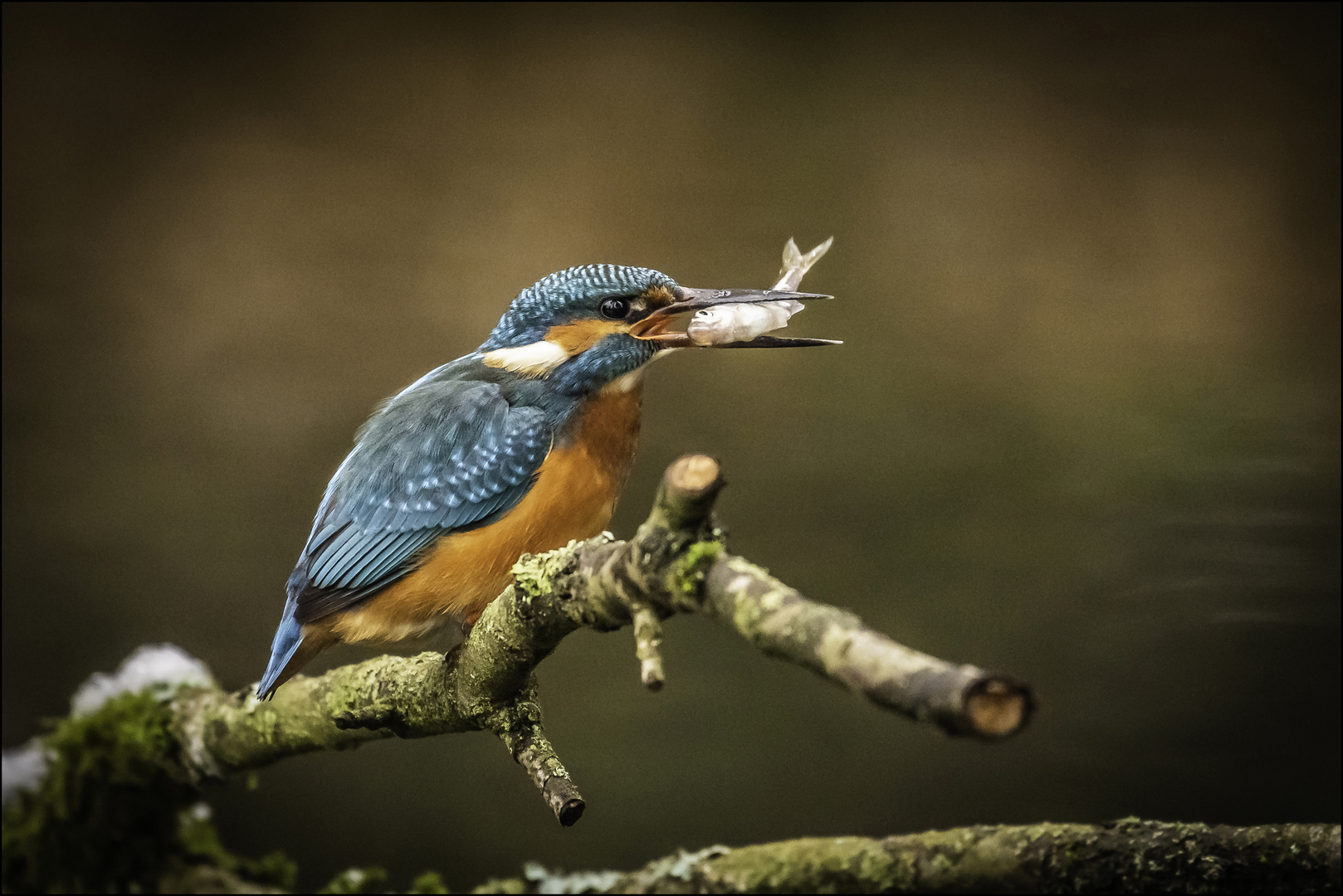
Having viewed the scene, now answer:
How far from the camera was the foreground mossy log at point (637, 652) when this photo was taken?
560mm

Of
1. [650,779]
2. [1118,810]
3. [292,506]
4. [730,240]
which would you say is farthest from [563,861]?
[730,240]

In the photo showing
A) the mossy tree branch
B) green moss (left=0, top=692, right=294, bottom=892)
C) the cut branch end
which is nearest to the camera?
the cut branch end

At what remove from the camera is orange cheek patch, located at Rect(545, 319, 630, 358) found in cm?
123

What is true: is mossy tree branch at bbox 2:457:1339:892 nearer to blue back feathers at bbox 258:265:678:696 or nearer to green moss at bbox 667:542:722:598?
green moss at bbox 667:542:722:598

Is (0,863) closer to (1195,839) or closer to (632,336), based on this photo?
(632,336)

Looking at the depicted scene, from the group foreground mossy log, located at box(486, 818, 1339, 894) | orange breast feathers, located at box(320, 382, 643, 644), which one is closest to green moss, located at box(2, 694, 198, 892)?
orange breast feathers, located at box(320, 382, 643, 644)

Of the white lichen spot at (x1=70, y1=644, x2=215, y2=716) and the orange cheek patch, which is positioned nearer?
the orange cheek patch

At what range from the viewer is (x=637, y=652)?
0.83 meters

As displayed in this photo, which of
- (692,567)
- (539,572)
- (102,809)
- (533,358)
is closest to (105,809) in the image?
(102,809)

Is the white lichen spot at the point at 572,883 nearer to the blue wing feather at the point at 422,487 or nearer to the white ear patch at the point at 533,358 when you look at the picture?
the blue wing feather at the point at 422,487

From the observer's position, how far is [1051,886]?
1175mm

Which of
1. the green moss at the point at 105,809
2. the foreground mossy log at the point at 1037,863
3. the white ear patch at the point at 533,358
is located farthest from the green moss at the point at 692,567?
the green moss at the point at 105,809

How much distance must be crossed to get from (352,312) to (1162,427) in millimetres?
1862

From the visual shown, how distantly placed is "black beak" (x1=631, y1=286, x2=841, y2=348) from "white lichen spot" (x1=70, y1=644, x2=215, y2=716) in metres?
1.11
